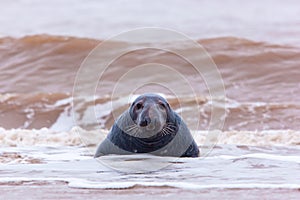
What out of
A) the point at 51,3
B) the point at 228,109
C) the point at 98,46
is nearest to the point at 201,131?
the point at 228,109

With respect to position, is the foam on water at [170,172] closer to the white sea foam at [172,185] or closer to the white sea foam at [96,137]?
the white sea foam at [172,185]

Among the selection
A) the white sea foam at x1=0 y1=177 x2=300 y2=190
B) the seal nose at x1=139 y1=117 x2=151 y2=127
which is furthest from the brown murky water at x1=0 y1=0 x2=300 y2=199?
the seal nose at x1=139 y1=117 x2=151 y2=127

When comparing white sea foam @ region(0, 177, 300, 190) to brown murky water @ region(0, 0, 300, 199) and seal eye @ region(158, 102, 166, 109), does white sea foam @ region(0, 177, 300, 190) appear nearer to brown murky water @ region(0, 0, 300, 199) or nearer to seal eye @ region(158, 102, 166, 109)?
brown murky water @ region(0, 0, 300, 199)

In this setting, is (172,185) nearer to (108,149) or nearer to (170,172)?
(170,172)

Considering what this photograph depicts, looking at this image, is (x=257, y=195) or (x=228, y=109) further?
(x=228, y=109)

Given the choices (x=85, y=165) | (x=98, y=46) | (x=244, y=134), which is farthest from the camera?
(x=98, y=46)

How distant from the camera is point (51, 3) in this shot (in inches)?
1148

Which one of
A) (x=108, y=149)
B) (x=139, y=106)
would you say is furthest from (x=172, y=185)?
(x=108, y=149)

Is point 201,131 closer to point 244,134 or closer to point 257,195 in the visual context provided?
point 244,134

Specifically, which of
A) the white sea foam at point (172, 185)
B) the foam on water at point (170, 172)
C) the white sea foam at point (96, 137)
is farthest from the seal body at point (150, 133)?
the white sea foam at point (96, 137)

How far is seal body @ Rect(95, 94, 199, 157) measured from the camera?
696cm

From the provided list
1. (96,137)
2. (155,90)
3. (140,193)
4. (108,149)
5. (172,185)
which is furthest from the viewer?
(155,90)

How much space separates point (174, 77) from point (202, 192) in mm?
11423

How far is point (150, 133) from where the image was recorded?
23.7 ft
